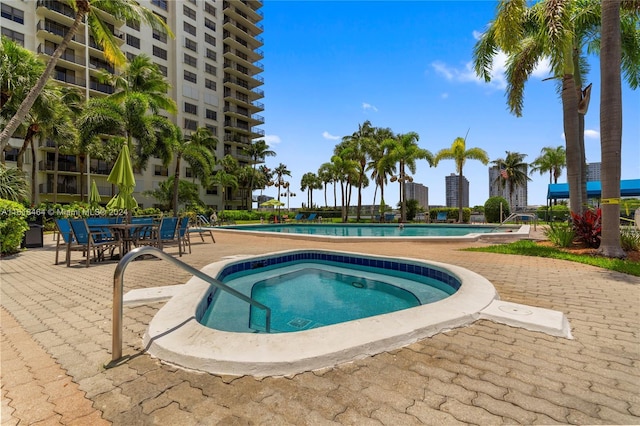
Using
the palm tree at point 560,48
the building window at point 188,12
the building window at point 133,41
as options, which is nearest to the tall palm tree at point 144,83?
the palm tree at point 560,48

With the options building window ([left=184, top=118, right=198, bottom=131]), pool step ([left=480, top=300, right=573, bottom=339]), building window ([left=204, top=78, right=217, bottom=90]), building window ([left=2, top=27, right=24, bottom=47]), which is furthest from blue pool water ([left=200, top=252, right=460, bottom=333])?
building window ([left=204, top=78, right=217, bottom=90])

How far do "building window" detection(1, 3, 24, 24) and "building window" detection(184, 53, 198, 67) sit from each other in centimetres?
1678

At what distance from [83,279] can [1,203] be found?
5811mm

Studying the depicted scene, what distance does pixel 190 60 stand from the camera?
140 ft

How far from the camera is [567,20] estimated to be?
7586 millimetres

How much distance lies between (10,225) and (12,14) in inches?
1437

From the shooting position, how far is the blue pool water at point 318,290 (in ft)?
14.9

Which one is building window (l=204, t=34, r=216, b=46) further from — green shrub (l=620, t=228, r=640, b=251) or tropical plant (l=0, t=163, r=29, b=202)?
green shrub (l=620, t=228, r=640, b=251)

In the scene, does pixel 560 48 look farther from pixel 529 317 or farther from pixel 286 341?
pixel 286 341

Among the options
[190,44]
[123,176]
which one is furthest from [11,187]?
[190,44]

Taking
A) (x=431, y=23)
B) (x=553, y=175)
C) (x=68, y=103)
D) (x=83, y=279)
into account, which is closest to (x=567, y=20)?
(x=431, y=23)

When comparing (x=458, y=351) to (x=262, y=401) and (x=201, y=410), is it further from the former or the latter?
(x=201, y=410)

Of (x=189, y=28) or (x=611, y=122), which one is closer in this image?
(x=611, y=122)

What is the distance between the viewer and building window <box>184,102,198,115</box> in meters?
42.2
